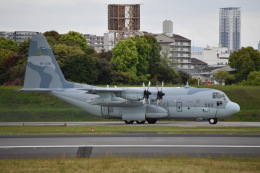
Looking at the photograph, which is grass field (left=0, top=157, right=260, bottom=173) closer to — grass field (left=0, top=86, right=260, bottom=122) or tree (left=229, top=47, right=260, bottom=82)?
grass field (left=0, top=86, right=260, bottom=122)

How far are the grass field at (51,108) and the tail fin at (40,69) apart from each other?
299 inches

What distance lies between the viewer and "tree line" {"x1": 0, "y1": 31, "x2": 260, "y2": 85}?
88.7 metres

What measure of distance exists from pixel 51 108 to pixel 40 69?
41.2ft

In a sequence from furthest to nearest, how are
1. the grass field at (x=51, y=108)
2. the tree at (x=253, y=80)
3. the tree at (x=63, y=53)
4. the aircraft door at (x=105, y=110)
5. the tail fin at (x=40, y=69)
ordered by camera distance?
the tree at (x=253, y=80) → the tree at (x=63, y=53) → the grass field at (x=51, y=108) → the tail fin at (x=40, y=69) → the aircraft door at (x=105, y=110)

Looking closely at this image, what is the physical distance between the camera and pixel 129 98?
4922 centimetres

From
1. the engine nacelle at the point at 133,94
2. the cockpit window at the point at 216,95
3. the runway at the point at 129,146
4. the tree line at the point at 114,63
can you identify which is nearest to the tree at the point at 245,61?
the tree line at the point at 114,63

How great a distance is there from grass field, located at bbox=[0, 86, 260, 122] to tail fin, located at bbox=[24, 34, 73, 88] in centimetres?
761

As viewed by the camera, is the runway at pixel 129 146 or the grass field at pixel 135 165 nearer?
the grass field at pixel 135 165

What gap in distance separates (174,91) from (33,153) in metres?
24.1

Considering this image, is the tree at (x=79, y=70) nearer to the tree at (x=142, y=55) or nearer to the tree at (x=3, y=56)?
the tree at (x=142, y=55)

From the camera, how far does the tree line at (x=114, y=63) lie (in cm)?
8868

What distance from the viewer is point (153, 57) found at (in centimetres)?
12369

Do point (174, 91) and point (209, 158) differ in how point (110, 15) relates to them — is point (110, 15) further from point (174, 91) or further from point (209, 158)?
point (209, 158)

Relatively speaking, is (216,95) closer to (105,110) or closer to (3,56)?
(105,110)
